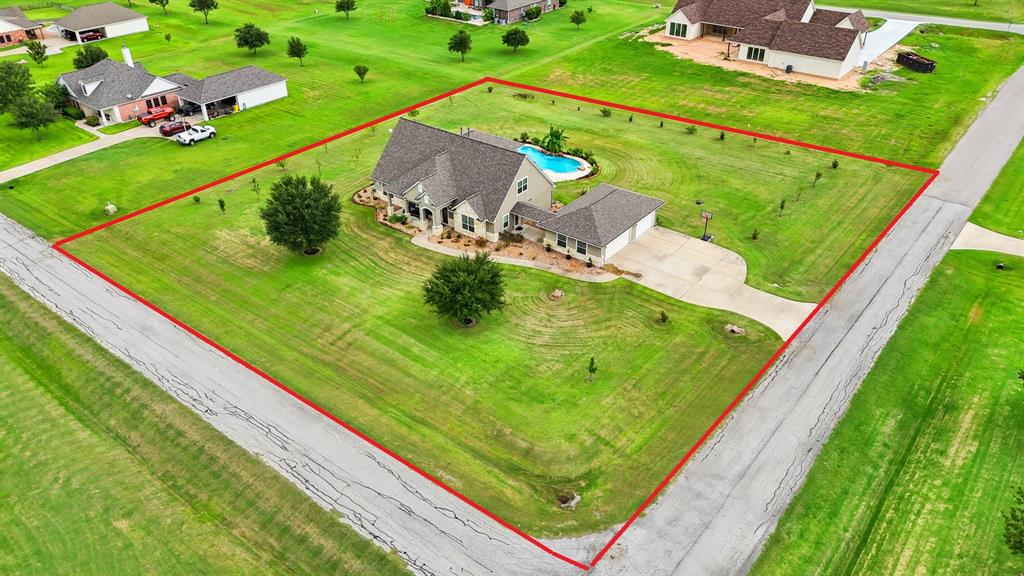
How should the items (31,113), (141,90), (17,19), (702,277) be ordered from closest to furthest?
(702,277)
(31,113)
(141,90)
(17,19)

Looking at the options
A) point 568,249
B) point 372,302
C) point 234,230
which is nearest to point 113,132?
point 234,230

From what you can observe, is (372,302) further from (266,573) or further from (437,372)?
(266,573)

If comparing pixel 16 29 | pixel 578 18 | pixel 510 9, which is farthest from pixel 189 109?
pixel 578 18

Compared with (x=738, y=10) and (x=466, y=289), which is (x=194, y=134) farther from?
(x=738, y=10)

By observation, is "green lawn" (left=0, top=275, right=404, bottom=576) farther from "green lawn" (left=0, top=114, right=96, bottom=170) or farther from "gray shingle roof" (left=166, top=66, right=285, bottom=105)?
"gray shingle roof" (left=166, top=66, right=285, bottom=105)

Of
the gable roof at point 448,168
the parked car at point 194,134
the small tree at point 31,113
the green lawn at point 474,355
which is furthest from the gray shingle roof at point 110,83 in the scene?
the gable roof at point 448,168

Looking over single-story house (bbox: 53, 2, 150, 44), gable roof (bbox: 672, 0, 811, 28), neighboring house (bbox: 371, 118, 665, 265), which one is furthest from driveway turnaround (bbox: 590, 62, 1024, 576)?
single-story house (bbox: 53, 2, 150, 44)
